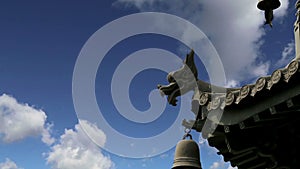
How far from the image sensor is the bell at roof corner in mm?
6598

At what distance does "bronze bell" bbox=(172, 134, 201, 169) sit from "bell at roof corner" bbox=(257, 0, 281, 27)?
2.41 meters

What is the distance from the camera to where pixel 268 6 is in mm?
6668

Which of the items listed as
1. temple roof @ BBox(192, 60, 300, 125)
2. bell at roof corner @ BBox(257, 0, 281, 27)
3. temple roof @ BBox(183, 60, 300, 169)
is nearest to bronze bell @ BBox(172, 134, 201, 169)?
temple roof @ BBox(183, 60, 300, 169)

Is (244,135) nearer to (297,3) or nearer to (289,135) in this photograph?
(289,135)

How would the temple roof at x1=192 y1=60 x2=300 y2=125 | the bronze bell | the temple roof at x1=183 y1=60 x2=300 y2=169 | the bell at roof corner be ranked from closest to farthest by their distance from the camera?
the temple roof at x1=192 y1=60 x2=300 y2=125
the temple roof at x1=183 y1=60 x2=300 y2=169
the bronze bell
the bell at roof corner

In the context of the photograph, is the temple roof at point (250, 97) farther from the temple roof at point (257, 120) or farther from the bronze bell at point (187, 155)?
the bronze bell at point (187, 155)

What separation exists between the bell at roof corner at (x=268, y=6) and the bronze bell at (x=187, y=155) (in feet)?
7.90

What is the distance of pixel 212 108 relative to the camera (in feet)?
18.8

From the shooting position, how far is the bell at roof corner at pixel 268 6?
6.60 metres

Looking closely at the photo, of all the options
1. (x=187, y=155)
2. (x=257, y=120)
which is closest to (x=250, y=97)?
(x=257, y=120)

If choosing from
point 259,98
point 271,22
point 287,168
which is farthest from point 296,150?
point 271,22

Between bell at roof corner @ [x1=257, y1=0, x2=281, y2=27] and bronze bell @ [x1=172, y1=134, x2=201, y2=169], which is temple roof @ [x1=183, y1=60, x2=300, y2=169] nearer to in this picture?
bronze bell @ [x1=172, y1=134, x2=201, y2=169]

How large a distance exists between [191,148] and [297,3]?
9.47 feet

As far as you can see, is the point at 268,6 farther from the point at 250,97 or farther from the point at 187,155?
the point at 187,155
